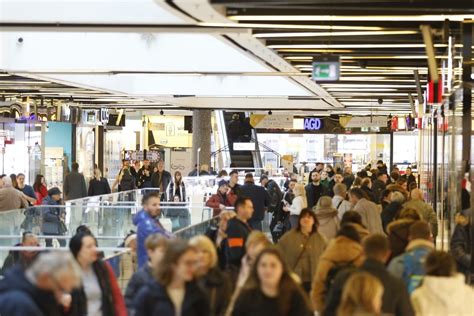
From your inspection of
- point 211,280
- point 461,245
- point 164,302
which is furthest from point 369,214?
point 164,302

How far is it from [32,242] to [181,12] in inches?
153

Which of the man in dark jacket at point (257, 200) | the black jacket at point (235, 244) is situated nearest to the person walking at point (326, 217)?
the black jacket at point (235, 244)

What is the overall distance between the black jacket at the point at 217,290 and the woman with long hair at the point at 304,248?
3.41 m

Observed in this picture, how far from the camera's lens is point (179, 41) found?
25.8 meters

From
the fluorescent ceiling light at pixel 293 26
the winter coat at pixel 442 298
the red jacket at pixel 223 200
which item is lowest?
the winter coat at pixel 442 298

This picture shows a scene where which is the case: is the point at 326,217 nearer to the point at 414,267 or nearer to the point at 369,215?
the point at 369,215

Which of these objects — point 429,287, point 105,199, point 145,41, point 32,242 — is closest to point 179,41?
point 145,41

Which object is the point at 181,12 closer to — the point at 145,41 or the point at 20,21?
the point at 20,21

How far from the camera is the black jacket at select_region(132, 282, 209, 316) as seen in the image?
7.99 m

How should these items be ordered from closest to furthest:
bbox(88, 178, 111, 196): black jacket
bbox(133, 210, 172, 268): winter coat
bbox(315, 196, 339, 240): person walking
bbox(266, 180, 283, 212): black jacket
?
1. bbox(133, 210, 172, 268): winter coat
2. bbox(315, 196, 339, 240): person walking
3. bbox(266, 180, 283, 212): black jacket
4. bbox(88, 178, 111, 196): black jacket

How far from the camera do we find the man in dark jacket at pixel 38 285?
26.3ft

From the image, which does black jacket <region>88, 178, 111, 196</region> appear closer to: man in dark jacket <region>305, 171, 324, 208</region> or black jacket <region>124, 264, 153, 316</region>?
man in dark jacket <region>305, 171, 324, 208</region>

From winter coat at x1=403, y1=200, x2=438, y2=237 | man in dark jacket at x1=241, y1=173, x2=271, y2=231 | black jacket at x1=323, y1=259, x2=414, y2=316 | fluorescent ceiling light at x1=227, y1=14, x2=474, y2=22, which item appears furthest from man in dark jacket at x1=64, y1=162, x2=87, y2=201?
black jacket at x1=323, y1=259, x2=414, y2=316

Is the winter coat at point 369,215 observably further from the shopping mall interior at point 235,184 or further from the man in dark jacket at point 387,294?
the man in dark jacket at point 387,294
